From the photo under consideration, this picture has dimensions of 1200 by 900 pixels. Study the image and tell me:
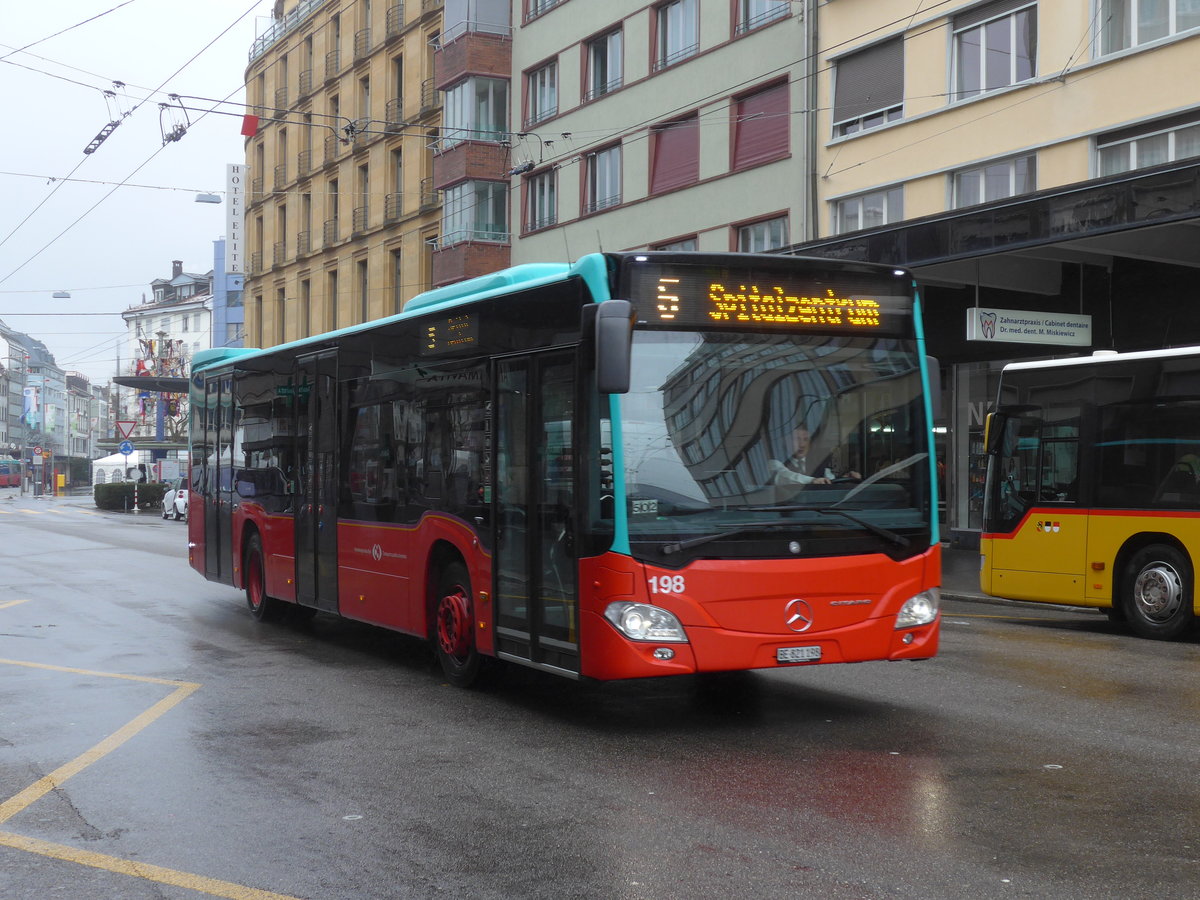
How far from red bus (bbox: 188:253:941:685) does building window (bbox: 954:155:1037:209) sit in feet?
45.7

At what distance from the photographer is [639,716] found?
8.83m

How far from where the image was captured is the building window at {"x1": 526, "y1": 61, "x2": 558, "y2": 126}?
35500mm

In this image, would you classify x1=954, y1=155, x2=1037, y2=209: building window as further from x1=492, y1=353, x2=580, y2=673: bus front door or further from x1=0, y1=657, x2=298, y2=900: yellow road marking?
x1=0, y1=657, x2=298, y2=900: yellow road marking

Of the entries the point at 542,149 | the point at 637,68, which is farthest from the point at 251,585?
the point at 542,149

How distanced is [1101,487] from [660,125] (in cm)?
1879

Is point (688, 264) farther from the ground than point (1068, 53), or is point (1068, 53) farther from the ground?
point (1068, 53)

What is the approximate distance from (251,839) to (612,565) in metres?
2.74

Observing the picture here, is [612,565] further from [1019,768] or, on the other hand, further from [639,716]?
[1019,768]

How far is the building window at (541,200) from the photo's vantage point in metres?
35.5

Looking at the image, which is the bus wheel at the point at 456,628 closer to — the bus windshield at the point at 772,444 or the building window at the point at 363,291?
the bus windshield at the point at 772,444

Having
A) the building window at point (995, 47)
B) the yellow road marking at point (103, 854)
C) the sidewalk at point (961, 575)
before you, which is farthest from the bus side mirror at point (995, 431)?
the yellow road marking at point (103, 854)

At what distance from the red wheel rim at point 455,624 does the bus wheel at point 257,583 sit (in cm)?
456

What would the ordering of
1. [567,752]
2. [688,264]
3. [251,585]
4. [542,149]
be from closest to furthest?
[567,752], [688,264], [251,585], [542,149]

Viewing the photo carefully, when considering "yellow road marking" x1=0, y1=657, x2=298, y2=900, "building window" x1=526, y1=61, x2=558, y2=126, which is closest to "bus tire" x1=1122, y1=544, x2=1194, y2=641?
"yellow road marking" x1=0, y1=657, x2=298, y2=900
